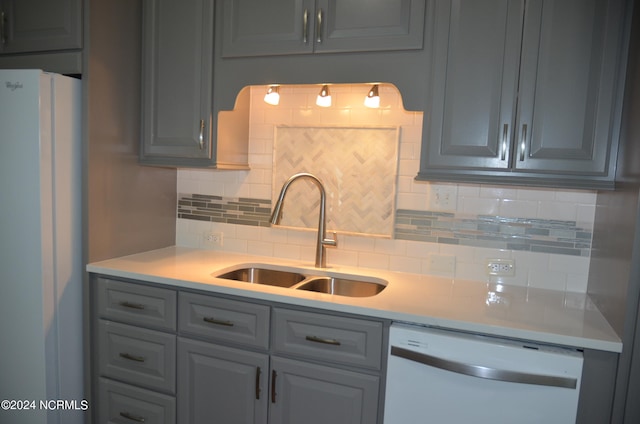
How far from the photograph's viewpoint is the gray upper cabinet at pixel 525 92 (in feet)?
5.34

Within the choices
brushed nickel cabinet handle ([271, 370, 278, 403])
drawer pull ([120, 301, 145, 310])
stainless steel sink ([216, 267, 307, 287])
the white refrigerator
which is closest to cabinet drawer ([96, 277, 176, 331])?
drawer pull ([120, 301, 145, 310])

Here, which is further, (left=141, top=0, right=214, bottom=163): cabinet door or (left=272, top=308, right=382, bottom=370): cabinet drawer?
(left=141, top=0, right=214, bottom=163): cabinet door

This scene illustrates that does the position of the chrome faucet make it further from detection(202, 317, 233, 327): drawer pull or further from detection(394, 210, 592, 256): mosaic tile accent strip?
detection(202, 317, 233, 327): drawer pull

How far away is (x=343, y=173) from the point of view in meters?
2.29

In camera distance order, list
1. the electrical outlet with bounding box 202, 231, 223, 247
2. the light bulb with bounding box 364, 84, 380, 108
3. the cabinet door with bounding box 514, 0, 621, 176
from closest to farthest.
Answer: the cabinet door with bounding box 514, 0, 621, 176 < the light bulb with bounding box 364, 84, 380, 108 < the electrical outlet with bounding box 202, 231, 223, 247

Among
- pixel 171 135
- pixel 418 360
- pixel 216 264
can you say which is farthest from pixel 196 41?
pixel 418 360

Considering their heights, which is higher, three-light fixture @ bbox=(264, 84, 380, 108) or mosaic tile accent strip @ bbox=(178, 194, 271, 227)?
three-light fixture @ bbox=(264, 84, 380, 108)

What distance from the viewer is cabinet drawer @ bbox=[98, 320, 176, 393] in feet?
6.55

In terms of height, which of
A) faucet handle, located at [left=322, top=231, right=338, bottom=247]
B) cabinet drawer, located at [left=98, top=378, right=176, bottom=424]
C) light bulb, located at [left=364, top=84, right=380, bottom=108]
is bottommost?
cabinet drawer, located at [left=98, top=378, right=176, bottom=424]

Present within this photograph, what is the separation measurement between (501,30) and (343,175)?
955 millimetres

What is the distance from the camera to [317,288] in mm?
2219

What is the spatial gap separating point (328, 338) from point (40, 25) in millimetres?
1940

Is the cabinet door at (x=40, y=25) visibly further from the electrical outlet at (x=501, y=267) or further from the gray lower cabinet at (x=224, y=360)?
the electrical outlet at (x=501, y=267)

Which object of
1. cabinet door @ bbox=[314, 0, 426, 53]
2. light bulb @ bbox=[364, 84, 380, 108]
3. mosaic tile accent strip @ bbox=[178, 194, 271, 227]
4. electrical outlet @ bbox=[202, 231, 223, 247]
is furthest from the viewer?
electrical outlet @ bbox=[202, 231, 223, 247]
